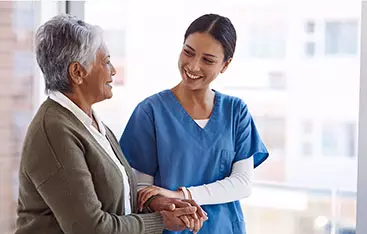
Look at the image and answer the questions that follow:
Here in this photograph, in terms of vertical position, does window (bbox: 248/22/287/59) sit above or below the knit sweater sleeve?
above

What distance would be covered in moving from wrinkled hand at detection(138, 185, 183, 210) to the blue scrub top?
0.07 meters

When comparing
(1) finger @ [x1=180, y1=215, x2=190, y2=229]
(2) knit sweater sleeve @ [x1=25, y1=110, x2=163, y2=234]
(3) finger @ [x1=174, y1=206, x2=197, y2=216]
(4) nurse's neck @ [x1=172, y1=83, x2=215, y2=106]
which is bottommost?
(1) finger @ [x1=180, y1=215, x2=190, y2=229]

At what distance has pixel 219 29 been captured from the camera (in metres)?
1.75

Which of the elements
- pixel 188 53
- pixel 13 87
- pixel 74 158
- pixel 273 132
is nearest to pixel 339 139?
pixel 273 132

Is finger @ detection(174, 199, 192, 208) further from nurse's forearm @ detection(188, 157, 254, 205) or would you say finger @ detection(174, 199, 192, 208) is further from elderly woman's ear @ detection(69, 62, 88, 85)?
elderly woman's ear @ detection(69, 62, 88, 85)

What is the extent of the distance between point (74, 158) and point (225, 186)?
569mm

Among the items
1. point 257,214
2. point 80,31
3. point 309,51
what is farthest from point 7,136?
point 309,51

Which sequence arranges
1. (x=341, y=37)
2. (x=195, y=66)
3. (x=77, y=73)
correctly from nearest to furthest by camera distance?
(x=77, y=73), (x=195, y=66), (x=341, y=37)

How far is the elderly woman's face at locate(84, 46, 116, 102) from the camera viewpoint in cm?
151

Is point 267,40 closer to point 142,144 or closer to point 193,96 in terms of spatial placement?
point 193,96

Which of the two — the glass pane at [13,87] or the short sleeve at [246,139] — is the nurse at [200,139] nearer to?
the short sleeve at [246,139]

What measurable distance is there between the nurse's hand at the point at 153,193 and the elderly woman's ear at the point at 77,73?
0.41 meters

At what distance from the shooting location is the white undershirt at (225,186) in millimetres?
1734

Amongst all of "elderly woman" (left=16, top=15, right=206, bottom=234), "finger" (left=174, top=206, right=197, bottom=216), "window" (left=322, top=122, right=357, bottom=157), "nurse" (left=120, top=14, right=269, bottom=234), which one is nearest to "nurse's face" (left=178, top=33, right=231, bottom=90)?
"nurse" (left=120, top=14, right=269, bottom=234)
